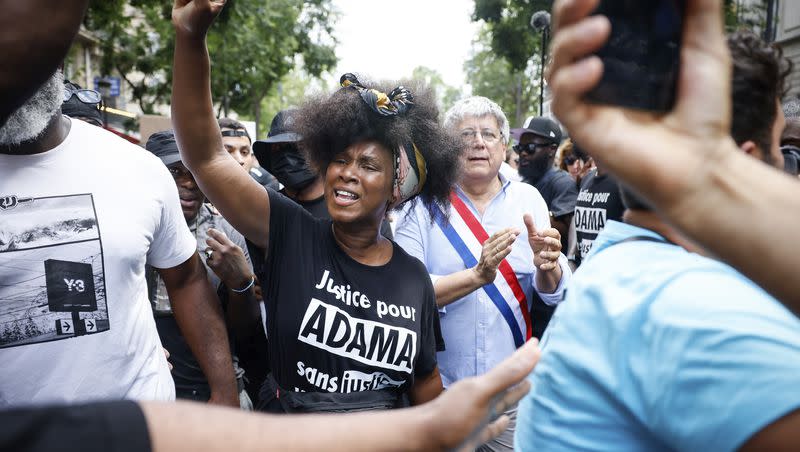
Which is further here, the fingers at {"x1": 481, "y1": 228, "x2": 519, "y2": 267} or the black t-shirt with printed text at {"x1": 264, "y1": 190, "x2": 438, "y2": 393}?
the fingers at {"x1": 481, "y1": 228, "x2": 519, "y2": 267}

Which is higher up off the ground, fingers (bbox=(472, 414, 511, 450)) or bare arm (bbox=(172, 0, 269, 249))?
bare arm (bbox=(172, 0, 269, 249))

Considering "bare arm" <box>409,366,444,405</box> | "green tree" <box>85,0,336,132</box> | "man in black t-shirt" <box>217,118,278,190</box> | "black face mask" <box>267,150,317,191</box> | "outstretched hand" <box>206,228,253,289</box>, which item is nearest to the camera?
"bare arm" <box>409,366,444,405</box>

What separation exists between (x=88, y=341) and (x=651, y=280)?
1.76 meters

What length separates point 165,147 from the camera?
3.64 m

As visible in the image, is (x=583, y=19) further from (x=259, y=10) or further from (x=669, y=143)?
(x=259, y=10)

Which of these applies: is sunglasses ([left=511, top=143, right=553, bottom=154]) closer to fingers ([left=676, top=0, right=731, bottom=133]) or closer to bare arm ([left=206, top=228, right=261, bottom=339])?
bare arm ([left=206, top=228, right=261, bottom=339])

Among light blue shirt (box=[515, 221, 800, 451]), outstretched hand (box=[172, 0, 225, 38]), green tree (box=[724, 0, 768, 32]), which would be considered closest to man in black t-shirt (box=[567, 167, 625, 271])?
light blue shirt (box=[515, 221, 800, 451])

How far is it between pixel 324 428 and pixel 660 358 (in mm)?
595

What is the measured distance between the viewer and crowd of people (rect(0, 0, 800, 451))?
0.84 meters

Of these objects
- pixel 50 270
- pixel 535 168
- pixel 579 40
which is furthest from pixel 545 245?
pixel 535 168

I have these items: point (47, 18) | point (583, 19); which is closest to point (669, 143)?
point (583, 19)

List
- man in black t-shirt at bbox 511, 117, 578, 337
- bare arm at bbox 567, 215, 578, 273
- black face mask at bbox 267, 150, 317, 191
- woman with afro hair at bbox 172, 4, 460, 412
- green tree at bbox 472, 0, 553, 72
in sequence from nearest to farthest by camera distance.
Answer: woman with afro hair at bbox 172, 4, 460, 412, black face mask at bbox 267, 150, 317, 191, bare arm at bbox 567, 215, 578, 273, man in black t-shirt at bbox 511, 117, 578, 337, green tree at bbox 472, 0, 553, 72

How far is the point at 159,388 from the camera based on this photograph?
7.36 feet

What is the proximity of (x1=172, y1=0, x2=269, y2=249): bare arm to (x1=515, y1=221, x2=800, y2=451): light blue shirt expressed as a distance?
133 centimetres
